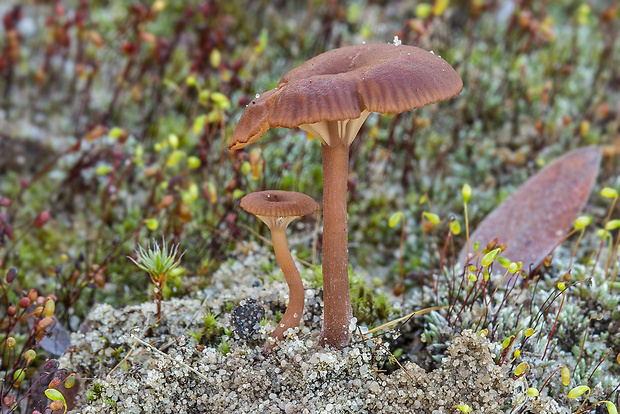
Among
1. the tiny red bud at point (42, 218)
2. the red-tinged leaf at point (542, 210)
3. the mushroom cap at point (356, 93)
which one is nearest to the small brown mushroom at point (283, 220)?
the mushroom cap at point (356, 93)

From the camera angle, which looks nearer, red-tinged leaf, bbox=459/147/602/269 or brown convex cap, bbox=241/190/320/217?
brown convex cap, bbox=241/190/320/217

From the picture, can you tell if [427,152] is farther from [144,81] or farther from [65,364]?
[65,364]

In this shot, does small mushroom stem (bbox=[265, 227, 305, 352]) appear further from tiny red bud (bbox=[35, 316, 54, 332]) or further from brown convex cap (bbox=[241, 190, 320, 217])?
tiny red bud (bbox=[35, 316, 54, 332])

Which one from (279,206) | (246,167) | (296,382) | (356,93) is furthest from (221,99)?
(296,382)

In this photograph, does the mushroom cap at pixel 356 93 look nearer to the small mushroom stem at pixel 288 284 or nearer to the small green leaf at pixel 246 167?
the small mushroom stem at pixel 288 284

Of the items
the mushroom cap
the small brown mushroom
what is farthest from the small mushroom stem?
the mushroom cap

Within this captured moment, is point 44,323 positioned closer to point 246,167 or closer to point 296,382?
point 296,382
